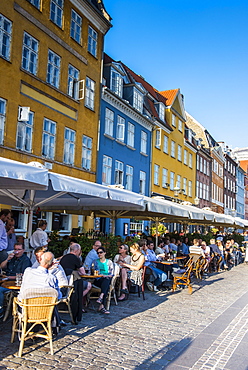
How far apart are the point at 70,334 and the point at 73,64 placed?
15.5m

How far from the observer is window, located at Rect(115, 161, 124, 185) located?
936 inches

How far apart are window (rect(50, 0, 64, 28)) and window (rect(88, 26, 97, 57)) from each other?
106 inches

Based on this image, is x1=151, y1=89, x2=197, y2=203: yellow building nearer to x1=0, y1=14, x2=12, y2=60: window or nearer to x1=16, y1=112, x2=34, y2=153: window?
x1=16, y1=112, x2=34, y2=153: window

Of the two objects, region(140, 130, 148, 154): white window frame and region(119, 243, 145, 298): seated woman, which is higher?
region(140, 130, 148, 154): white window frame

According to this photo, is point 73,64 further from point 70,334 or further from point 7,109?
point 70,334

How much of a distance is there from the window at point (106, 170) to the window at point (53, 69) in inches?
234

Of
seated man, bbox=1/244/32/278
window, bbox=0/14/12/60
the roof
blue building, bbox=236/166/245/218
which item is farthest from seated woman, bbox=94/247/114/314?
blue building, bbox=236/166/245/218

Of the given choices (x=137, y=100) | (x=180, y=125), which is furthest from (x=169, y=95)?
(x=137, y=100)

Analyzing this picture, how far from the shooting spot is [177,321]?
7.38 metres

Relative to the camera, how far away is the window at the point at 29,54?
51.5 feet

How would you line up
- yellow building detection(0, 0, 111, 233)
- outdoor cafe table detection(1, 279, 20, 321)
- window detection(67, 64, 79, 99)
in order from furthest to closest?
window detection(67, 64, 79, 99) < yellow building detection(0, 0, 111, 233) < outdoor cafe table detection(1, 279, 20, 321)

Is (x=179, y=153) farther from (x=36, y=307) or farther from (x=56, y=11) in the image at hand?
(x=36, y=307)

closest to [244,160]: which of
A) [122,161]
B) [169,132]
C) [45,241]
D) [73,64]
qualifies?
[169,132]

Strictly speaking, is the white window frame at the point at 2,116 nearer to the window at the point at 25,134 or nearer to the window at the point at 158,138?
the window at the point at 25,134
